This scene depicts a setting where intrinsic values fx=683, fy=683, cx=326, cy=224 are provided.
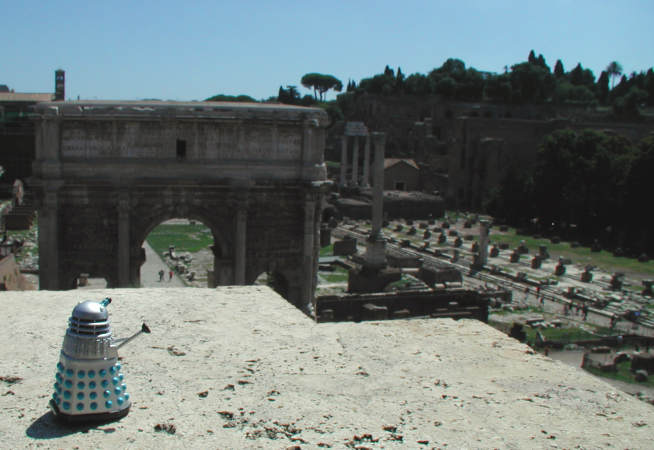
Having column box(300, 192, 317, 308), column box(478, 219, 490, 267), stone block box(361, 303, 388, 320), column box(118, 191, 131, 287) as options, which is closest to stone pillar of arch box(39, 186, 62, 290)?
column box(118, 191, 131, 287)

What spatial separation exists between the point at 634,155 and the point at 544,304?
81.7 feet

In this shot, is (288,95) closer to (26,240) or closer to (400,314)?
(26,240)

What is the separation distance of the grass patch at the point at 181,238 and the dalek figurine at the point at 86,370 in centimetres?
3692

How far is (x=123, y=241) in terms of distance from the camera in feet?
56.4

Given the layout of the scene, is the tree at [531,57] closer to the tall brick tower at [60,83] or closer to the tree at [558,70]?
the tree at [558,70]

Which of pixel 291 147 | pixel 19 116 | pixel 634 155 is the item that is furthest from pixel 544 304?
pixel 19 116

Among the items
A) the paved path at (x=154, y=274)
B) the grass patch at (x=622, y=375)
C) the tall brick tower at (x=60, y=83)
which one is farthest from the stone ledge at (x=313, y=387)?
the tall brick tower at (x=60, y=83)

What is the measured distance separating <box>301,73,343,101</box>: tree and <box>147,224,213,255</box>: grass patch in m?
72.5

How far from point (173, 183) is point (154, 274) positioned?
1731cm

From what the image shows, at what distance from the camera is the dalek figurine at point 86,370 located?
398cm

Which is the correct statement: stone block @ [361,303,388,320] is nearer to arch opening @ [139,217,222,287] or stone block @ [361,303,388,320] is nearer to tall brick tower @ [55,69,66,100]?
arch opening @ [139,217,222,287]

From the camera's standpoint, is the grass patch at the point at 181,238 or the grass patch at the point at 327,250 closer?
the grass patch at the point at 327,250

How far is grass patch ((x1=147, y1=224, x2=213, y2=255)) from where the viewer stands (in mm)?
42394

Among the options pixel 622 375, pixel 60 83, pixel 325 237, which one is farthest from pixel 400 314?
pixel 60 83
